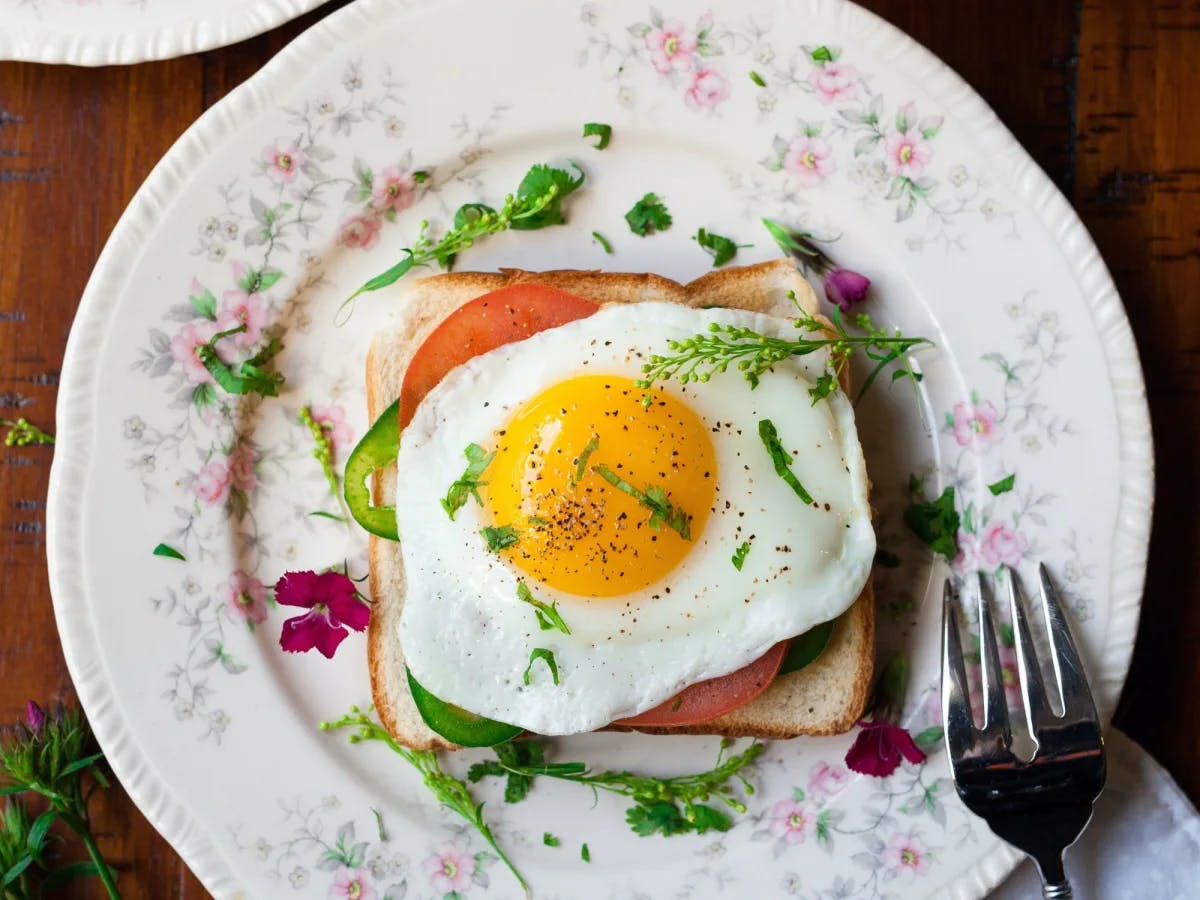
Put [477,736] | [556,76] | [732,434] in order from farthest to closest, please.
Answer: [556,76] < [477,736] < [732,434]

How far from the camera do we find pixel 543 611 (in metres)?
2.98

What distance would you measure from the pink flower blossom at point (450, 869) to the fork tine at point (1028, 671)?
183 centimetres

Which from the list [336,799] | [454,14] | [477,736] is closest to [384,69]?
[454,14]

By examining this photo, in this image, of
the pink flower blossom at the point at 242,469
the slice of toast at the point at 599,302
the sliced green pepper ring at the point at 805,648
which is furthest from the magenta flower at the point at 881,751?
the pink flower blossom at the point at 242,469

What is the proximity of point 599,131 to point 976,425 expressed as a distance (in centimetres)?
156

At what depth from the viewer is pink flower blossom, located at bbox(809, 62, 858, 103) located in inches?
132

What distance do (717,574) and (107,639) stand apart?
197 cm

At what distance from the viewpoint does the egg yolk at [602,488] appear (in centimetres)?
286

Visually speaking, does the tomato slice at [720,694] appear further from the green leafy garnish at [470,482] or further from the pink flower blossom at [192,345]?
the pink flower blossom at [192,345]

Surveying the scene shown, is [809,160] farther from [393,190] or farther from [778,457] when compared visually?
[393,190]

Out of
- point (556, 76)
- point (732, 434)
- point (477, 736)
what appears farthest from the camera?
point (556, 76)

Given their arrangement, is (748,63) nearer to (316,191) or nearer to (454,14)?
(454,14)

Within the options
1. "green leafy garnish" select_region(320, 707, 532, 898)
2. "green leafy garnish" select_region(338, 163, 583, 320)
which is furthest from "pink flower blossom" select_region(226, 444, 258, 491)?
"green leafy garnish" select_region(320, 707, 532, 898)

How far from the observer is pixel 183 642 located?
342 centimetres
